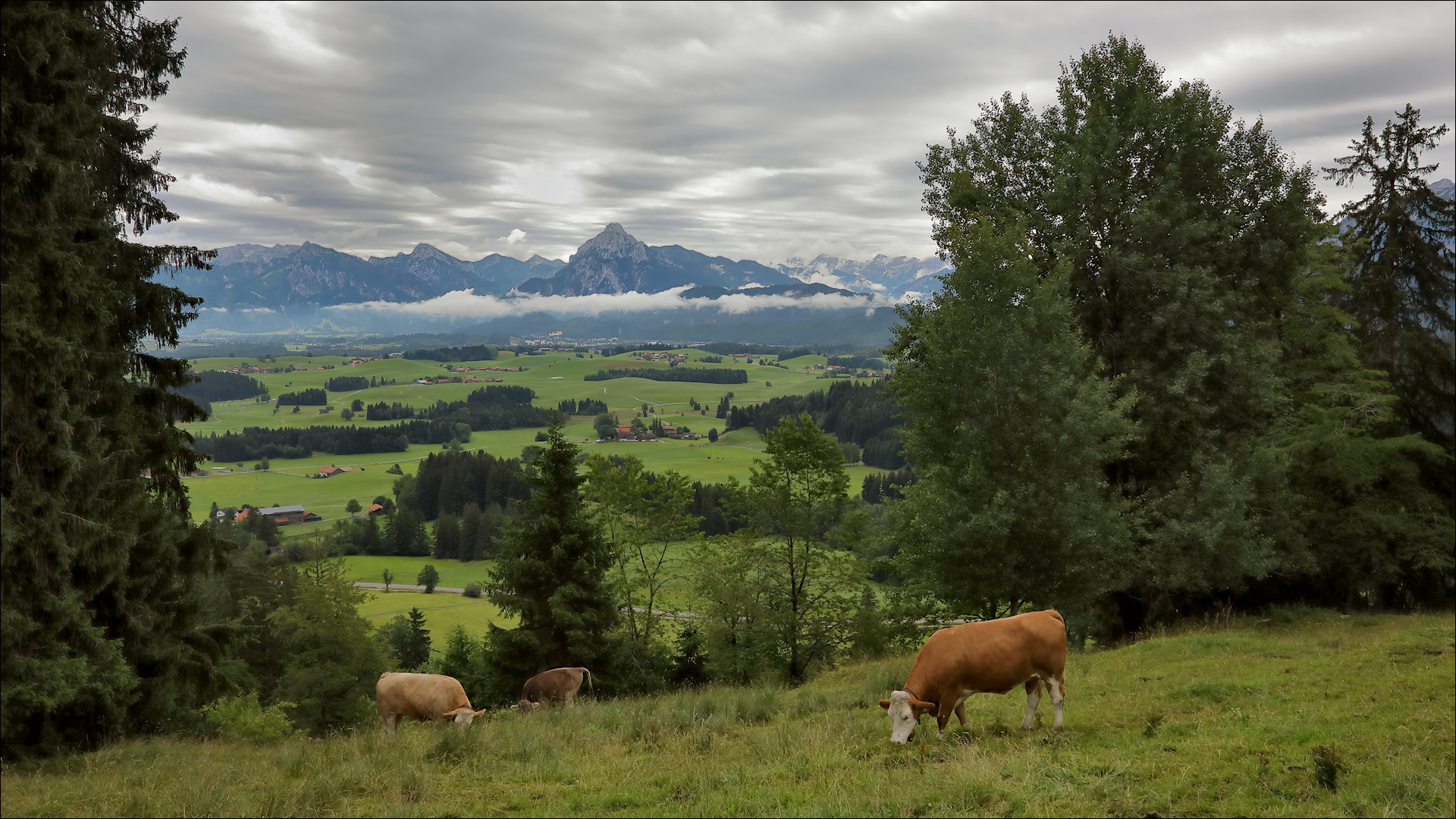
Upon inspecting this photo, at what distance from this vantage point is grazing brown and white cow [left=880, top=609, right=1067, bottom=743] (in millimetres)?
9781

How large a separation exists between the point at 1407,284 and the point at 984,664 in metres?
27.8

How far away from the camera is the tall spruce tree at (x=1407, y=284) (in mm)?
24391

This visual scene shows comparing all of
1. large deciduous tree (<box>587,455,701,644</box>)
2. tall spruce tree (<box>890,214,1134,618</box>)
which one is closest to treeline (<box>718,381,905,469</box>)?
large deciduous tree (<box>587,455,701,644</box>)

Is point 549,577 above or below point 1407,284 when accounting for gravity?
below

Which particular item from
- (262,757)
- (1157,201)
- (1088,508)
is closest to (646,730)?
(262,757)

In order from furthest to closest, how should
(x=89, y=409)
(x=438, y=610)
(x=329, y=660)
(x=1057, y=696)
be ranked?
(x=438, y=610) → (x=329, y=660) → (x=89, y=409) → (x=1057, y=696)

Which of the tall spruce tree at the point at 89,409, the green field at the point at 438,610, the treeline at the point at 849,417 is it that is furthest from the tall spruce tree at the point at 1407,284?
the treeline at the point at 849,417

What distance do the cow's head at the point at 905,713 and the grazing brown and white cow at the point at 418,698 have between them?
27.9 feet

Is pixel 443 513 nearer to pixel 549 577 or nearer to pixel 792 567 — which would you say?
pixel 549 577

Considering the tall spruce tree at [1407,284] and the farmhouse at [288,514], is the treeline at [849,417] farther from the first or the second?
the tall spruce tree at [1407,284]

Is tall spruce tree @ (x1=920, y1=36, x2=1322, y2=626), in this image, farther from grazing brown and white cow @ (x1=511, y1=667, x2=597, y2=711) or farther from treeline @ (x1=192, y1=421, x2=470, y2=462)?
treeline @ (x1=192, y1=421, x2=470, y2=462)

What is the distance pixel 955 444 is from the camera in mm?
18328

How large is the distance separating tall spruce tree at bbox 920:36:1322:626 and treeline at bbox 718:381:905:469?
4262 inches

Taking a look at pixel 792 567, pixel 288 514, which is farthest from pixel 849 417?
pixel 792 567
